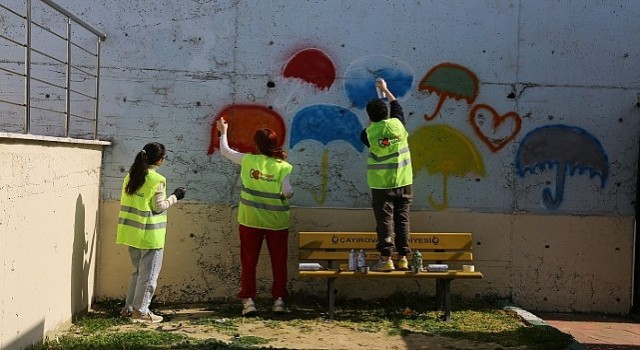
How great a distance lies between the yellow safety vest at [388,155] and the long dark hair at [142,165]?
203 cm

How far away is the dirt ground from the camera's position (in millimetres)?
6465

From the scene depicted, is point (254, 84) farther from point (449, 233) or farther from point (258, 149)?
point (449, 233)

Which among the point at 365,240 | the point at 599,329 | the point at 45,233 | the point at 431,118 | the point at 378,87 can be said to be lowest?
the point at 599,329

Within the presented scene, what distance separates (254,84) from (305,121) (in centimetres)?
66

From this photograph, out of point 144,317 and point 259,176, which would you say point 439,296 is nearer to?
point 259,176

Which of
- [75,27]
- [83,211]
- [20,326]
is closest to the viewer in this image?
[20,326]

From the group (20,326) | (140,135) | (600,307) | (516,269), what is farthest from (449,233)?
(20,326)

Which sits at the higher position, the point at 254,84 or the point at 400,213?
the point at 254,84

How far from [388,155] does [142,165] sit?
234cm

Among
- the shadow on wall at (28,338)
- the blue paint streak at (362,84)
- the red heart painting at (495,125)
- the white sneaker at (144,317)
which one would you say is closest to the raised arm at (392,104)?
the blue paint streak at (362,84)

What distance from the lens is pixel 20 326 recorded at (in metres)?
5.64

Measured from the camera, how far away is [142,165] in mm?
7133

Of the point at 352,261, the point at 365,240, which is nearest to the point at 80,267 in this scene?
the point at 352,261

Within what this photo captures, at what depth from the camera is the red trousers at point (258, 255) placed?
7594mm
